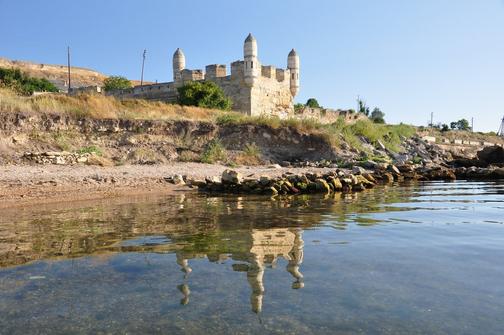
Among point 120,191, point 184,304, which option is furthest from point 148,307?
point 120,191

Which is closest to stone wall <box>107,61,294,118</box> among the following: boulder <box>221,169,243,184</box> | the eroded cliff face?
the eroded cliff face

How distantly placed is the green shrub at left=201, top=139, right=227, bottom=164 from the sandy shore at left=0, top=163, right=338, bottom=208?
8.32 ft

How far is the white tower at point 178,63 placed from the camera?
3200 cm

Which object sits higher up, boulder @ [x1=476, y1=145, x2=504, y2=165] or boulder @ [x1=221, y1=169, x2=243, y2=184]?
boulder @ [x1=476, y1=145, x2=504, y2=165]

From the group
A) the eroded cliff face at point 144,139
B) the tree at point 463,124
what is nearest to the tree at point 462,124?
the tree at point 463,124

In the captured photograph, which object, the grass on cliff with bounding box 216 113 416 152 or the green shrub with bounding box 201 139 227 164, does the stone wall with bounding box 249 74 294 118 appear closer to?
the grass on cliff with bounding box 216 113 416 152

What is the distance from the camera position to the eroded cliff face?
1513 centimetres

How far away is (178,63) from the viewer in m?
32.1

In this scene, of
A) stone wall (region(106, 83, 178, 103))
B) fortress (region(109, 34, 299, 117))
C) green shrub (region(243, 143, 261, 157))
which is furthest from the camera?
stone wall (region(106, 83, 178, 103))

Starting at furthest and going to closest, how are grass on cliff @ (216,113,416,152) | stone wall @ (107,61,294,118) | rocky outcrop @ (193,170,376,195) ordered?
stone wall @ (107,61,294,118)
grass on cliff @ (216,113,416,152)
rocky outcrop @ (193,170,376,195)

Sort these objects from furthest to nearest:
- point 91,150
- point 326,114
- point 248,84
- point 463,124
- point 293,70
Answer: point 463,124, point 326,114, point 293,70, point 248,84, point 91,150

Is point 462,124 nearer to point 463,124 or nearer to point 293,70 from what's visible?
point 463,124

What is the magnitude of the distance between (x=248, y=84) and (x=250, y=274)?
26.0 meters

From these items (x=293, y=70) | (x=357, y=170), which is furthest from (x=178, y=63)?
(x=357, y=170)
